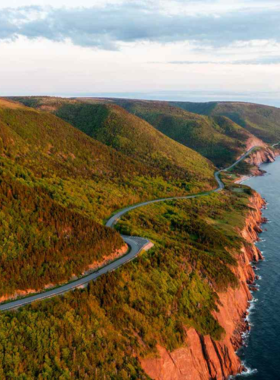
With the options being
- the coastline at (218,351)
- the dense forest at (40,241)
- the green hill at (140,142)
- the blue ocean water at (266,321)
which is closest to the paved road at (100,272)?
the dense forest at (40,241)

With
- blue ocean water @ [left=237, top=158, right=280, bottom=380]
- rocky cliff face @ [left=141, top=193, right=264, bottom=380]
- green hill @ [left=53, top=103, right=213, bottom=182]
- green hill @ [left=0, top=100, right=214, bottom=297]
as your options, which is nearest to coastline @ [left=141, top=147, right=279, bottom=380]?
rocky cliff face @ [left=141, top=193, right=264, bottom=380]

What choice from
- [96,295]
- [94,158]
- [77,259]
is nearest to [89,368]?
[96,295]

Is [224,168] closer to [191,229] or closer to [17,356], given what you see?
[191,229]

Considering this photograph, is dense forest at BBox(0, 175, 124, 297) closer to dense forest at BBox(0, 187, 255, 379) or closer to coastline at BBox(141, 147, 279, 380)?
dense forest at BBox(0, 187, 255, 379)

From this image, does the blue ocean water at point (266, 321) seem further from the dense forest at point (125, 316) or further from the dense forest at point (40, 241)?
the dense forest at point (40, 241)

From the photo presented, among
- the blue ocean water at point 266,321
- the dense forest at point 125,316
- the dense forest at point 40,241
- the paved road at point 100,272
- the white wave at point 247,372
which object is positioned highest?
the dense forest at point 40,241

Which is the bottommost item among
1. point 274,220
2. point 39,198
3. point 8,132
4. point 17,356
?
point 274,220

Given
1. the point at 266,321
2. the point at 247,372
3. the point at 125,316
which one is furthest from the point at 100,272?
the point at 266,321
